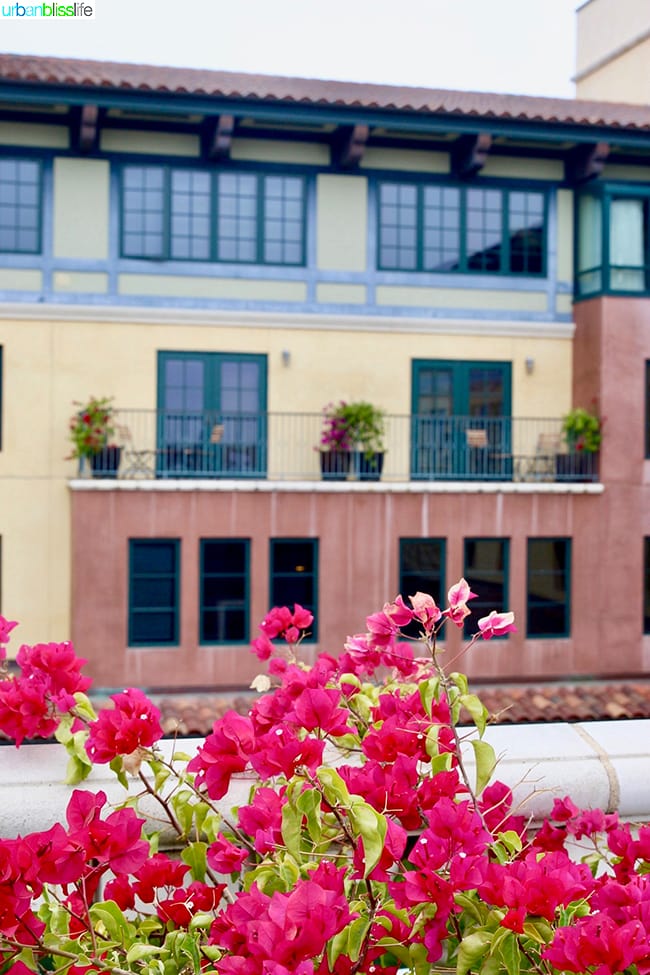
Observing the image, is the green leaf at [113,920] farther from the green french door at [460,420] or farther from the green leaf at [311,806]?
the green french door at [460,420]

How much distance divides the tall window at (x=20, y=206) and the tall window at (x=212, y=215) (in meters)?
1.34

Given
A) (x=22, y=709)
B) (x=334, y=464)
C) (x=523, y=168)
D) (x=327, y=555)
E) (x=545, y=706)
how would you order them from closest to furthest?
(x=22, y=709) → (x=545, y=706) → (x=327, y=555) → (x=334, y=464) → (x=523, y=168)

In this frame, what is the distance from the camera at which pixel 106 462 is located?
1638cm

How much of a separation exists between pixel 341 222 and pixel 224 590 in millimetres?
6387

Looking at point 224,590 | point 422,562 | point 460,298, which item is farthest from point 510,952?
point 460,298

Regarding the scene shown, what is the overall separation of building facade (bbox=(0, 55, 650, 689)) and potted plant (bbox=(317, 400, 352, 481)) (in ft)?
0.28

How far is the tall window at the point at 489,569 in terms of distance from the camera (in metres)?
17.5

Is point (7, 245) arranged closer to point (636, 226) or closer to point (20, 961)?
point (636, 226)

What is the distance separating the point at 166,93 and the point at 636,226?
822 cm

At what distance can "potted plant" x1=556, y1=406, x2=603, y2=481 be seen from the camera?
1766 centimetres

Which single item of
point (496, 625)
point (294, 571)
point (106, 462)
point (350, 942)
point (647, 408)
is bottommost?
point (294, 571)

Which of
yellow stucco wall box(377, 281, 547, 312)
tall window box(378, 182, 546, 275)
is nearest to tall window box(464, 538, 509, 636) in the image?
yellow stucco wall box(377, 281, 547, 312)

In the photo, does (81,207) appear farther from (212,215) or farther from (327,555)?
(327,555)

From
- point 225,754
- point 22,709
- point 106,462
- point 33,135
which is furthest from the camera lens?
point 33,135
